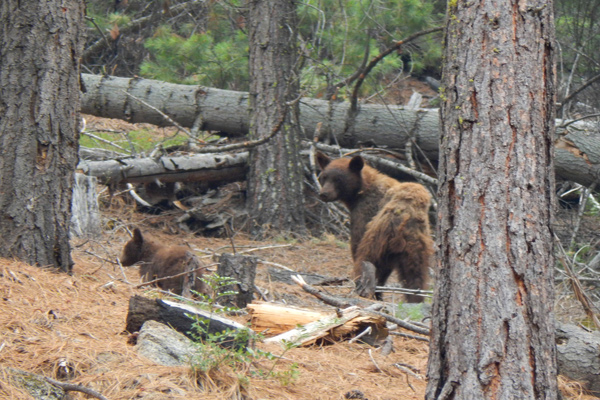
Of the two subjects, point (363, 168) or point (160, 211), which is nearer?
point (363, 168)

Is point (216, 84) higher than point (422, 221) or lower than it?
higher

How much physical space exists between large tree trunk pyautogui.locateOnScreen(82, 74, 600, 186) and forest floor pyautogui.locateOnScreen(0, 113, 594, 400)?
16.3 ft

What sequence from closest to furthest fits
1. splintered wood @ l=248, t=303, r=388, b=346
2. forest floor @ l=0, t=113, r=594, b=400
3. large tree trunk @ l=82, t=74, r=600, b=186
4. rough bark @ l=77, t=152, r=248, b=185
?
1. forest floor @ l=0, t=113, r=594, b=400
2. splintered wood @ l=248, t=303, r=388, b=346
3. rough bark @ l=77, t=152, r=248, b=185
4. large tree trunk @ l=82, t=74, r=600, b=186

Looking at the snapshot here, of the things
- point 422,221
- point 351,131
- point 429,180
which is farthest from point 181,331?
point 351,131

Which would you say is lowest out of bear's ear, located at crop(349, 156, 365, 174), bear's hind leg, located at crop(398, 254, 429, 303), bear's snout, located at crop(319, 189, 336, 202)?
bear's hind leg, located at crop(398, 254, 429, 303)

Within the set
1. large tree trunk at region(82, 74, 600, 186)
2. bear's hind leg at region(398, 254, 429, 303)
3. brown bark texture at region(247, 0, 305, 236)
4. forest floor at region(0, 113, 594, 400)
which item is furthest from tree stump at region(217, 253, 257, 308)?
large tree trunk at region(82, 74, 600, 186)

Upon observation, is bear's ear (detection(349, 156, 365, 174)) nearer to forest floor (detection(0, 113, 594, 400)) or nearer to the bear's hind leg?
the bear's hind leg

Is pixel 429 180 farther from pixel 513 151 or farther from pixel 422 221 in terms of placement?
pixel 513 151

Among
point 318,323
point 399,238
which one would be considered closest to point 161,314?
point 318,323

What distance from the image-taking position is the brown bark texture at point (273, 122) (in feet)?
35.7

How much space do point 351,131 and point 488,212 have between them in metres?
8.42

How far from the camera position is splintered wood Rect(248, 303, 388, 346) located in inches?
215

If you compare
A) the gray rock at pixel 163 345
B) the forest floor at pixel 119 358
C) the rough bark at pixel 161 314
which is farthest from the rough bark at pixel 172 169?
the gray rock at pixel 163 345

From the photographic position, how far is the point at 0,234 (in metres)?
5.62
